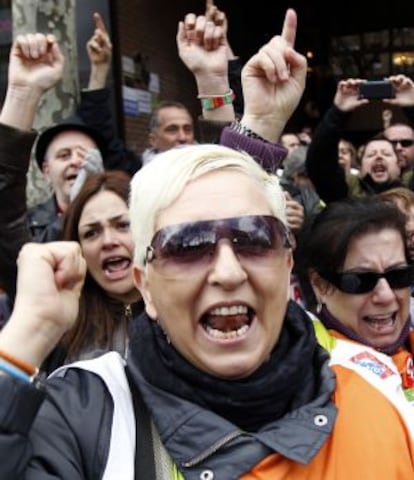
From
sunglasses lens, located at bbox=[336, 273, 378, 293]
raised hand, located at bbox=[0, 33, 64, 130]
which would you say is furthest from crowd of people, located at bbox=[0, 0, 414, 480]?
raised hand, located at bbox=[0, 33, 64, 130]

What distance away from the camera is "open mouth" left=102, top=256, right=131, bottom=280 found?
118 inches

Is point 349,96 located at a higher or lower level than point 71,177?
higher

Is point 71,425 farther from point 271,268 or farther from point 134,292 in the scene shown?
point 134,292

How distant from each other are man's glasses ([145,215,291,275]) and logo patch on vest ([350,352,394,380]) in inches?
22.3

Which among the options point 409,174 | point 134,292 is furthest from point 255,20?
point 134,292

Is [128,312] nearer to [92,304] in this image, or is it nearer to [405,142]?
[92,304]

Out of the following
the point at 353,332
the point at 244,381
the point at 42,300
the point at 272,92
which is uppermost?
the point at 272,92

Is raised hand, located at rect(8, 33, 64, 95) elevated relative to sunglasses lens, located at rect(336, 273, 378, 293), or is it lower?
elevated

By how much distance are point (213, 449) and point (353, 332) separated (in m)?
1.24

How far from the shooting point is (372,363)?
2111 millimetres

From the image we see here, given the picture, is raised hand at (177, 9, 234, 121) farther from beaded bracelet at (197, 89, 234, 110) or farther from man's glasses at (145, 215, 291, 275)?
man's glasses at (145, 215, 291, 275)

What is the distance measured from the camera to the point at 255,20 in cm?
1216

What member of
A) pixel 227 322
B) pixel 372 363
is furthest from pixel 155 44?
pixel 227 322

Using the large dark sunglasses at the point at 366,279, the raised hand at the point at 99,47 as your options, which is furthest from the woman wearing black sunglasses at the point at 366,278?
the raised hand at the point at 99,47
